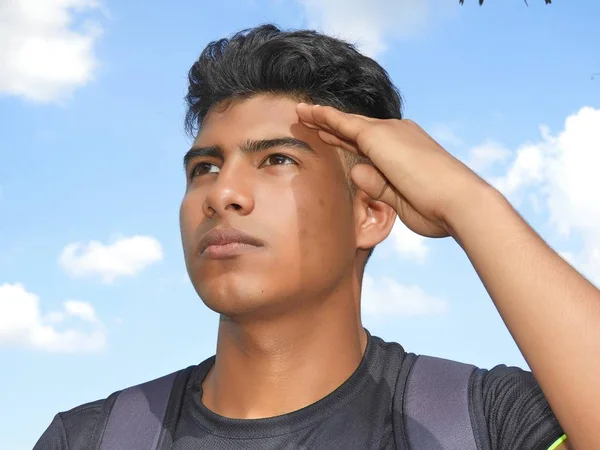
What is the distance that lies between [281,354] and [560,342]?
5.87 feet

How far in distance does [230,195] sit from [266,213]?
0.22m

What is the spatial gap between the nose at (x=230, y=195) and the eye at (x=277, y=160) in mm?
160

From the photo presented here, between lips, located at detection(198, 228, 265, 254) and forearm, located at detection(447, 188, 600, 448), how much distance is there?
1192 mm

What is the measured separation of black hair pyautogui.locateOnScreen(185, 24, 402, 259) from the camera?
16.6 feet

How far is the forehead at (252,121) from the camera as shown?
4688mm

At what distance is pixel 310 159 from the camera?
15.2 ft

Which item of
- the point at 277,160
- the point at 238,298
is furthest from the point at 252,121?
the point at 238,298

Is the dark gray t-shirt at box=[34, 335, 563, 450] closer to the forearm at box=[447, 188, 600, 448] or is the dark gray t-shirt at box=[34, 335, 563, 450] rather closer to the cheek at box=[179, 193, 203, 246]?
the forearm at box=[447, 188, 600, 448]

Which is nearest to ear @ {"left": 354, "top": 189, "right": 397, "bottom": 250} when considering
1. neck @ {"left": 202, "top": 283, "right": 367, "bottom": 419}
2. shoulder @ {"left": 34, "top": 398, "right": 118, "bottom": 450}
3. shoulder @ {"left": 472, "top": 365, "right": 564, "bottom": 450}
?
neck @ {"left": 202, "top": 283, "right": 367, "bottom": 419}

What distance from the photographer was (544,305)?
3408mm

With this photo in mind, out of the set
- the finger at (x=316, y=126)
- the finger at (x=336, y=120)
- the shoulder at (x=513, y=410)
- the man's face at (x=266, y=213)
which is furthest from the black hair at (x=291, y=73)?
the shoulder at (x=513, y=410)

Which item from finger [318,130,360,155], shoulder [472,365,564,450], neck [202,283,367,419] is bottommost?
shoulder [472,365,564,450]

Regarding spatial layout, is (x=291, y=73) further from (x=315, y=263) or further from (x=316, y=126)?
(x=315, y=263)

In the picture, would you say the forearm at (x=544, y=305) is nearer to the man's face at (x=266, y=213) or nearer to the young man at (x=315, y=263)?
the young man at (x=315, y=263)
